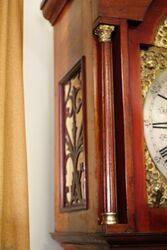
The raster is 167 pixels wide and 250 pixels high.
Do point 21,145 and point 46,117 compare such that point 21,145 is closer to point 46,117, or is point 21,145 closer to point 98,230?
point 46,117

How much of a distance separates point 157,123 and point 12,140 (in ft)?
1.20

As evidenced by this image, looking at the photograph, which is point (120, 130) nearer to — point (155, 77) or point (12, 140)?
point (155, 77)

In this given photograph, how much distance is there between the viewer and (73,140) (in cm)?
106

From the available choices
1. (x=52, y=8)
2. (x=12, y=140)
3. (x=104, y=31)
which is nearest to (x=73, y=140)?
(x=12, y=140)

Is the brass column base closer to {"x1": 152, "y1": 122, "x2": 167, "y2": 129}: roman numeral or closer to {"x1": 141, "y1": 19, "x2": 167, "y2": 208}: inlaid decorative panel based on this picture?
{"x1": 141, "y1": 19, "x2": 167, "y2": 208}: inlaid decorative panel

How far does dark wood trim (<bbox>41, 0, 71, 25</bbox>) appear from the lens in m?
1.16

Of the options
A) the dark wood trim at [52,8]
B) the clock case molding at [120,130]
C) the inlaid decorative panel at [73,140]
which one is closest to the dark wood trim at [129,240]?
the clock case molding at [120,130]

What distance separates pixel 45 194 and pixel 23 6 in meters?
0.54

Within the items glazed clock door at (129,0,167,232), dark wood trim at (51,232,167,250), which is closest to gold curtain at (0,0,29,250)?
dark wood trim at (51,232,167,250)

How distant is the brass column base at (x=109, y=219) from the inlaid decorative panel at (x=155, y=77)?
0.29 feet

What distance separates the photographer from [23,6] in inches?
49.8

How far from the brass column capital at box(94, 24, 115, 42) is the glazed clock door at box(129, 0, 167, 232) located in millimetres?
50

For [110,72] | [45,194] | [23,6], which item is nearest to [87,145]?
[110,72]

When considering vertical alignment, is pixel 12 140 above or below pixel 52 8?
below
